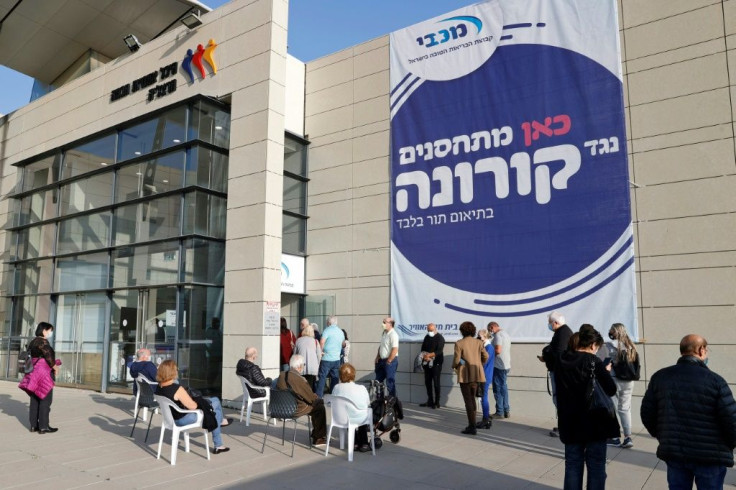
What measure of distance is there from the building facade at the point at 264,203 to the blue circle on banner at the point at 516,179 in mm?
402

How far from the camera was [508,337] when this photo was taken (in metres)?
9.70

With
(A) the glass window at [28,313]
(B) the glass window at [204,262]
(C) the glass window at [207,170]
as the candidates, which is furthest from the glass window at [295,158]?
(A) the glass window at [28,313]

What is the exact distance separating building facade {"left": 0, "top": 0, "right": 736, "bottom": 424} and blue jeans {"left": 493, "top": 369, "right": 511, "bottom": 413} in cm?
58

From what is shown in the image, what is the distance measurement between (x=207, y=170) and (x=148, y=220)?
73.3 inches

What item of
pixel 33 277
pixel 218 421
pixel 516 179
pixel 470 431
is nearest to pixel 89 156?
pixel 33 277

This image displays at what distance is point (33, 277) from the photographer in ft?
50.9

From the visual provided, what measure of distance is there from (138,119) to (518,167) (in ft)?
28.7

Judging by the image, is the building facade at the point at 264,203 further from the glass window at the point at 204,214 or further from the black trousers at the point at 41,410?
A: the black trousers at the point at 41,410

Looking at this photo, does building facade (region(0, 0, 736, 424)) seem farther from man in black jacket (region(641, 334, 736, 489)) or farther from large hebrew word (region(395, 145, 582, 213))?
man in black jacket (region(641, 334, 736, 489))

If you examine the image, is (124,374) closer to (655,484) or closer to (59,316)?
(59,316)

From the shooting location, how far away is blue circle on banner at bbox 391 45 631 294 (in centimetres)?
986

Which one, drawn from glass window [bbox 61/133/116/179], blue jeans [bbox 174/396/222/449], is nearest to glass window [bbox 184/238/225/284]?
glass window [bbox 61/133/116/179]

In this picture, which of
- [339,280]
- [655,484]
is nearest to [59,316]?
[339,280]

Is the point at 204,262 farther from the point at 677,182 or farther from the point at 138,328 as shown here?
the point at 677,182
